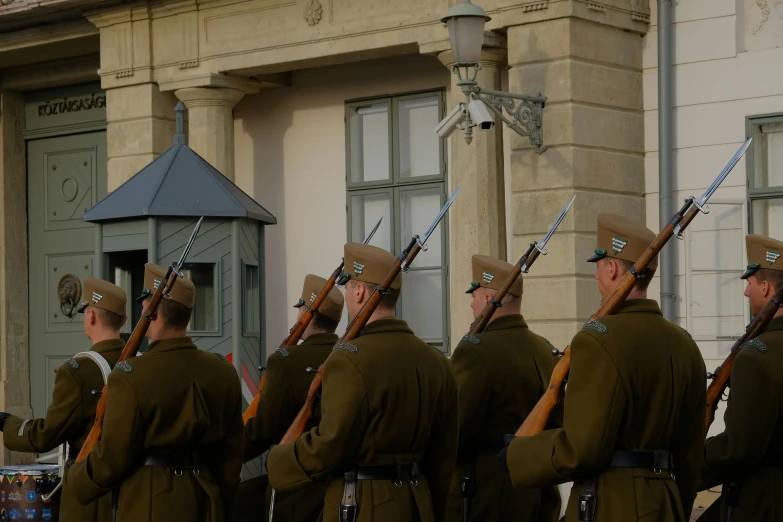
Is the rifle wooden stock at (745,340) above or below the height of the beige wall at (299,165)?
below

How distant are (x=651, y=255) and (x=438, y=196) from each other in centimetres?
719

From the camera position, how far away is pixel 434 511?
613 centimetres

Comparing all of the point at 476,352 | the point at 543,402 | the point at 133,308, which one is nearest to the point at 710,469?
the point at 543,402

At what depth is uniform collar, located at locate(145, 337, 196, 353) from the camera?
632 centimetres

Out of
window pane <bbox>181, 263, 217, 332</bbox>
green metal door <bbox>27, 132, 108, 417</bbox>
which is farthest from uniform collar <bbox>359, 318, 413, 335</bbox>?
green metal door <bbox>27, 132, 108, 417</bbox>

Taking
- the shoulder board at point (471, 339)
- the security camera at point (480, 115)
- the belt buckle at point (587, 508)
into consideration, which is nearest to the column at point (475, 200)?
the security camera at point (480, 115)

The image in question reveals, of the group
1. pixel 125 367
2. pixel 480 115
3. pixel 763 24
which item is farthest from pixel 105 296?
pixel 763 24

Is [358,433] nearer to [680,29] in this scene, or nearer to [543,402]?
[543,402]

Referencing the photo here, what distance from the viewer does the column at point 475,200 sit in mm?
11250

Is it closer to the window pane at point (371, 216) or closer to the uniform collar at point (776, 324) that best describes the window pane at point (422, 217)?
the window pane at point (371, 216)

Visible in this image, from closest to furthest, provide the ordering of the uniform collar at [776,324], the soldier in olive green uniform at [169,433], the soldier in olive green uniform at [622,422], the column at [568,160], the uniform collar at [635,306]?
the soldier in olive green uniform at [622,422]
the uniform collar at [635,306]
the uniform collar at [776,324]
the soldier in olive green uniform at [169,433]
the column at [568,160]

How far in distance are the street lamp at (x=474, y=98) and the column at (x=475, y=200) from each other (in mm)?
421

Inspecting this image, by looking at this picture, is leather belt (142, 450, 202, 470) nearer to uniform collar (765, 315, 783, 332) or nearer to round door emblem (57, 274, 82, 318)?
uniform collar (765, 315, 783, 332)

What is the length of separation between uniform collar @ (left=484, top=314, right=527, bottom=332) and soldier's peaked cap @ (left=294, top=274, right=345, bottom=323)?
1159mm
